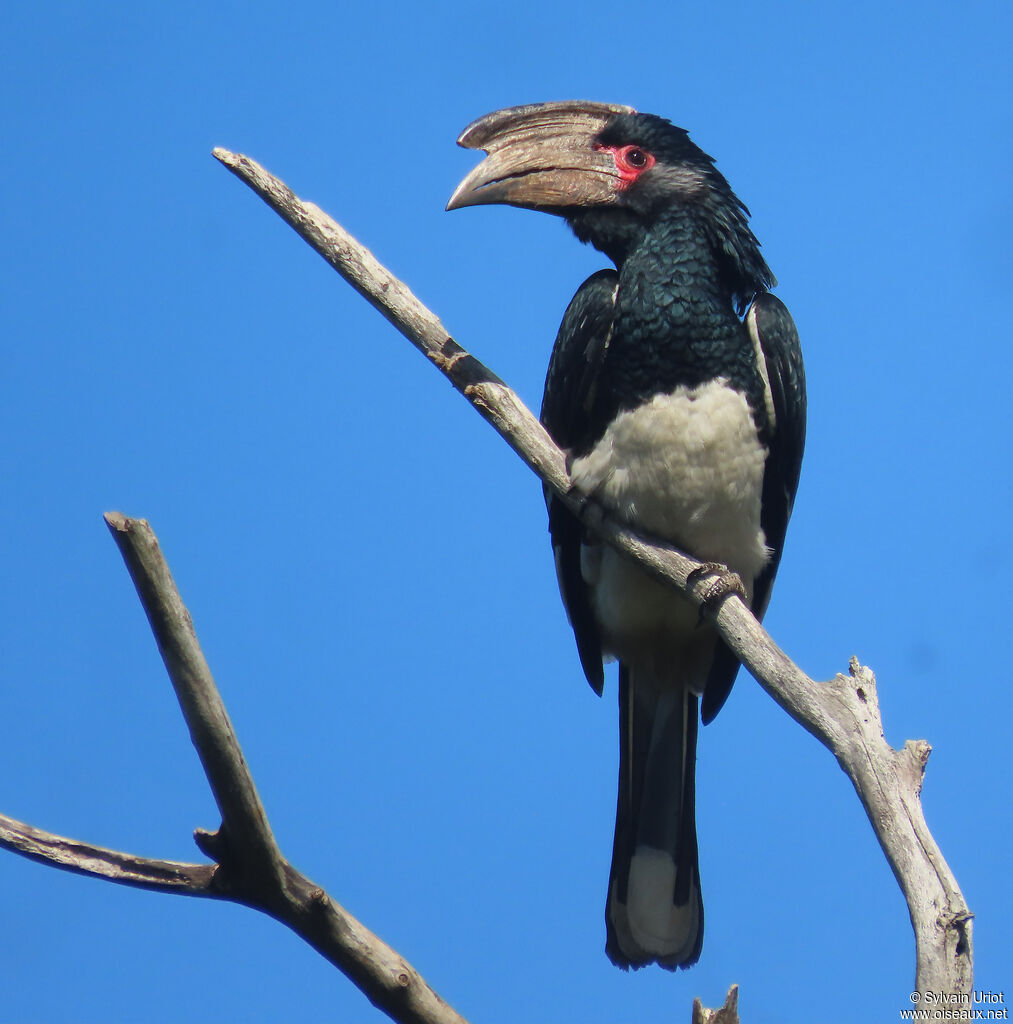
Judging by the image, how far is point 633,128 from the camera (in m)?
4.08

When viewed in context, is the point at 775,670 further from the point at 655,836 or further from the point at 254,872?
the point at 254,872

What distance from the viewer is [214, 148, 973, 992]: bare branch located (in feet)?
8.00

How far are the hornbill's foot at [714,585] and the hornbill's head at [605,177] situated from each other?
1.02m

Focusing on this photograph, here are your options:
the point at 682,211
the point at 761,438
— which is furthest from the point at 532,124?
the point at 761,438

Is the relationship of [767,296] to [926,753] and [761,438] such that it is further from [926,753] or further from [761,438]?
[926,753]

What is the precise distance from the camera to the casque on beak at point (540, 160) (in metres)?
3.95

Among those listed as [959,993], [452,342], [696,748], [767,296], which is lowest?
[959,993]

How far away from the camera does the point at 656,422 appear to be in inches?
138

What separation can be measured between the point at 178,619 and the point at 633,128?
246cm

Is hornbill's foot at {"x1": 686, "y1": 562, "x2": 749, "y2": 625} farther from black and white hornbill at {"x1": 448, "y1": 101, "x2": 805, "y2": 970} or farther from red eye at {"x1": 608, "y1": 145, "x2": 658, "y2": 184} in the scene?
red eye at {"x1": 608, "y1": 145, "x2": 658, "y2": 184}

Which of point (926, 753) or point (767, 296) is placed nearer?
point (926, 753)

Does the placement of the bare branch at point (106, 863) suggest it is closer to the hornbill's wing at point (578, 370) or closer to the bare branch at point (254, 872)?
the bare branch at point (254, 872)

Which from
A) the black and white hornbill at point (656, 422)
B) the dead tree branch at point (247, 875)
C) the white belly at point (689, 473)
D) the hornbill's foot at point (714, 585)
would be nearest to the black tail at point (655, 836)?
the black and white hornbill at point (656, 422)

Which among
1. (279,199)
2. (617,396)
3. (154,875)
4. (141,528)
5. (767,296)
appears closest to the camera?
(141,528)
